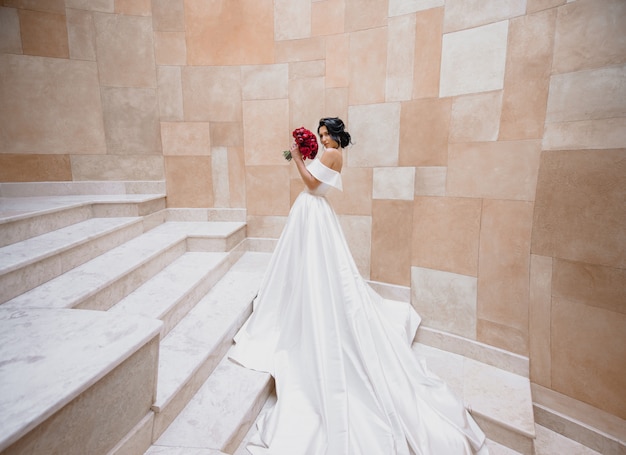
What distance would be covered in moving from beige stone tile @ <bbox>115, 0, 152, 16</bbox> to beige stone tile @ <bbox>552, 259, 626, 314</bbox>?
15.4ft

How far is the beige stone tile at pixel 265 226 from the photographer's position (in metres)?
3.79

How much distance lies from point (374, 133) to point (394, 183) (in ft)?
1.76

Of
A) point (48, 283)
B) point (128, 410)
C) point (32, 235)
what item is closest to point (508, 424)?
point (128, 410)

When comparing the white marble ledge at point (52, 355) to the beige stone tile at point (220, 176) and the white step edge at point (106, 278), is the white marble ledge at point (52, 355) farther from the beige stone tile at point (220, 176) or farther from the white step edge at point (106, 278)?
the beige stone tile at point (220, 176)

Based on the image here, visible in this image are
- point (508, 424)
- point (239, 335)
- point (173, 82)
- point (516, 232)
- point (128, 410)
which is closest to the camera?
point (128, 410)

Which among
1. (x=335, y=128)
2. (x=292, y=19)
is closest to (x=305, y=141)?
(x=335, y=128)

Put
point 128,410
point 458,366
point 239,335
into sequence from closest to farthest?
point 128,410
point 239,335
point 458,366

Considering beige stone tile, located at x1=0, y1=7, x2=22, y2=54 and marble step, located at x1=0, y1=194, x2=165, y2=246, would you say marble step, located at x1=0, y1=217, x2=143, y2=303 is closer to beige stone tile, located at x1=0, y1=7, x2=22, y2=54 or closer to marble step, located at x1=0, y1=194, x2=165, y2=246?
marble step, located at x1=0, y1=194, x2=165, y2=246

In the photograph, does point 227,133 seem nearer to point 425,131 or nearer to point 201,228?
point 201,228

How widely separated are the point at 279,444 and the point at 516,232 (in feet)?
7.54

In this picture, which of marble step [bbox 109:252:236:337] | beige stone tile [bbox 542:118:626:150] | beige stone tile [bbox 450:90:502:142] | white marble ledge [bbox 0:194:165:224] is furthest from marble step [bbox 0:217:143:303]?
beige stone tile [bbox 542:118:626:150]

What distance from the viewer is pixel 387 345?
2.07 meters

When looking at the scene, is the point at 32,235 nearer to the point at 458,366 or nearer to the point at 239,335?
the point at 239,335

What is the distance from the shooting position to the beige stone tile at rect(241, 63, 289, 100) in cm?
345
